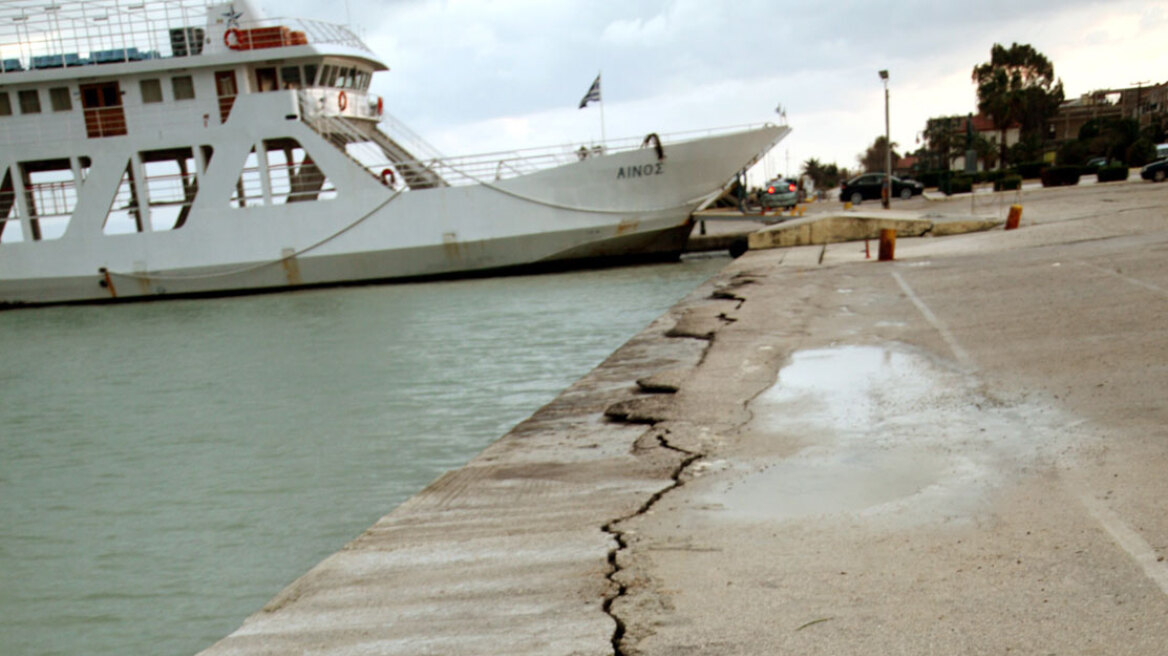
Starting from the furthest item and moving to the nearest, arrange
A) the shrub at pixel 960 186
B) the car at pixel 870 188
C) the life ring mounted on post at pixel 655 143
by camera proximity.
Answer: the shrub at pixel 960 186, the car at pixel 870 188, the life ring mounted on post at pixel 655 143

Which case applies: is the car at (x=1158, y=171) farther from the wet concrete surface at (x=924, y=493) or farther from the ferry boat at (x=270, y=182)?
the wet concrete surface at (x=924, y=493)

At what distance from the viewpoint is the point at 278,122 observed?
25875 mm

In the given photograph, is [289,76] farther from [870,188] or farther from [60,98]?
[870,188]

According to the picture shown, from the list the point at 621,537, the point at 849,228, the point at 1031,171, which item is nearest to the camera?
the point at 621,537

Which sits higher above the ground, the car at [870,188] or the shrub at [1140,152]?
the shrub at [1140,152]

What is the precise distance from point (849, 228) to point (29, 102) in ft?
78.7

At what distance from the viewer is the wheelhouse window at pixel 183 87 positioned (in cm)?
2683

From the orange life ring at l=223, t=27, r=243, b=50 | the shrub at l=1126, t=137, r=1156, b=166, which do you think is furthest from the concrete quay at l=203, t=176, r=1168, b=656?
the shrub at l=1126, t=137, r=1156, b=166

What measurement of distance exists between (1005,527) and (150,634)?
419cm

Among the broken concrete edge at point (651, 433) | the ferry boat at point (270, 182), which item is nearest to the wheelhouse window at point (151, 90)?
the ferry boat at point (270, 182)

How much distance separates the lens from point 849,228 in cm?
2120

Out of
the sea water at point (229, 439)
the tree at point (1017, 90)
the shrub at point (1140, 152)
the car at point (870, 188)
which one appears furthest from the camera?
the tree at point (1017, 90)

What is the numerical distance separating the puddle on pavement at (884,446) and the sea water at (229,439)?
2886 mm

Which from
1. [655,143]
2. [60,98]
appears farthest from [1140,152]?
[60,98]
